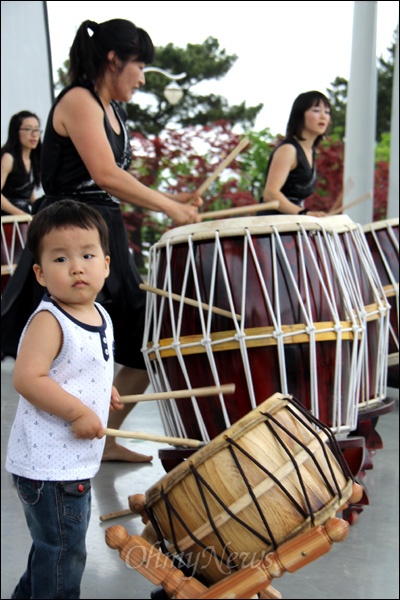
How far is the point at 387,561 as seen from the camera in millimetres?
2850

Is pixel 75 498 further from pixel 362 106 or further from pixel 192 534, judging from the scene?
pixel 362 106

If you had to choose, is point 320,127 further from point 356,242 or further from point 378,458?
point 378,458

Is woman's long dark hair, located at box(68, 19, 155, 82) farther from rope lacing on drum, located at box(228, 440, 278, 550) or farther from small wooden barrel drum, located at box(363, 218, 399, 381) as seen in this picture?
small wooden barrel drum, located at box(363, 218, 399, 381)

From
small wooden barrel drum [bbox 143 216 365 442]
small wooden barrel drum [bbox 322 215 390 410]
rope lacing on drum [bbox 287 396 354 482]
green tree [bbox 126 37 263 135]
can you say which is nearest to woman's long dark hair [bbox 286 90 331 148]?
small wooden barrel drum [bbox 322 215 390 410]

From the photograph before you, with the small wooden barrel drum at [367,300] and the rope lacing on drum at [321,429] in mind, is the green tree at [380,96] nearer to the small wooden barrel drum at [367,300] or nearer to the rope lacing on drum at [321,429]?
the small wooden barrel drum at [367,300]

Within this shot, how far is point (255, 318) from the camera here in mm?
2012

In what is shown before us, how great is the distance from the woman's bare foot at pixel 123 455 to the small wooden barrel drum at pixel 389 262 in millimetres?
1107

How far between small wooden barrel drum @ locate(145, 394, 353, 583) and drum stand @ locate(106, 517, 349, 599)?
4cm

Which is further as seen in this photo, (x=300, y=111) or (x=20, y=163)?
(x=20, y=163)

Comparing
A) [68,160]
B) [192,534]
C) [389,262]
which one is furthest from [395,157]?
[192,534]

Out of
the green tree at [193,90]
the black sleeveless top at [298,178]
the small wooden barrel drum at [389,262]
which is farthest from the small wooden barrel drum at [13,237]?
the green tree at [193,90]

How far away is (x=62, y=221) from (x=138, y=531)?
2.43 ft

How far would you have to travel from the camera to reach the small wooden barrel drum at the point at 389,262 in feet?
10.3

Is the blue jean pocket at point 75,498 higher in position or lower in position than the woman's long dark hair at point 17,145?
lower
